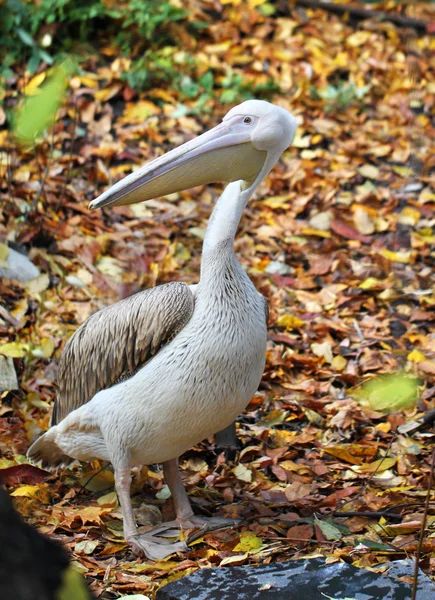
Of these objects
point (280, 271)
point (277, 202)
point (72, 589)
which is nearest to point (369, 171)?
point (277, 202)

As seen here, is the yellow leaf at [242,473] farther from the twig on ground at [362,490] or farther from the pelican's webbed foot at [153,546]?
the pelican's webbed foot at [153,546]

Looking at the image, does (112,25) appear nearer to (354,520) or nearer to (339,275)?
(339,275)

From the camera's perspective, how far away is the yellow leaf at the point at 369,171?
713cm

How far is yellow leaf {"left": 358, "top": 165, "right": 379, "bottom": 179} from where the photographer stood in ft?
23.4

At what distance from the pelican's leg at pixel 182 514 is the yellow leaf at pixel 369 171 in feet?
12.6

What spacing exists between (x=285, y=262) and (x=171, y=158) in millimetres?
2729

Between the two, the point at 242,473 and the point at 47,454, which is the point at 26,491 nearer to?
the point at 47,454

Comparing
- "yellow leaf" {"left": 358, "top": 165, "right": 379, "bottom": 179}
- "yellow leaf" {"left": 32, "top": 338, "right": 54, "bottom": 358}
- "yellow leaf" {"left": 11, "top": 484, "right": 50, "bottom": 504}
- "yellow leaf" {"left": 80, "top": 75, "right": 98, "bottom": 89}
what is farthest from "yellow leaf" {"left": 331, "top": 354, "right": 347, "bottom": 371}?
"yellow leaf" {"left": 80, "top": 75, "right": 98, "bottom": 89}

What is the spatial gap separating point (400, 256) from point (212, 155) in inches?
116

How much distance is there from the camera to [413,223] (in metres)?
6.61

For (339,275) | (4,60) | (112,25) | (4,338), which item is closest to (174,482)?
(4,338)

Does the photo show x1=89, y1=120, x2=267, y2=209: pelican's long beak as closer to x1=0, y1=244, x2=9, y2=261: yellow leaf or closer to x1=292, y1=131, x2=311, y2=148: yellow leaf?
x1=0, y1=244, x2=9, y2=261: yellow leaf

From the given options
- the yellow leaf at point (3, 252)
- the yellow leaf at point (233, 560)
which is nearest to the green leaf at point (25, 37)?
the yellow leaf at point (3, 252)

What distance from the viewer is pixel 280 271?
20.1 feet
